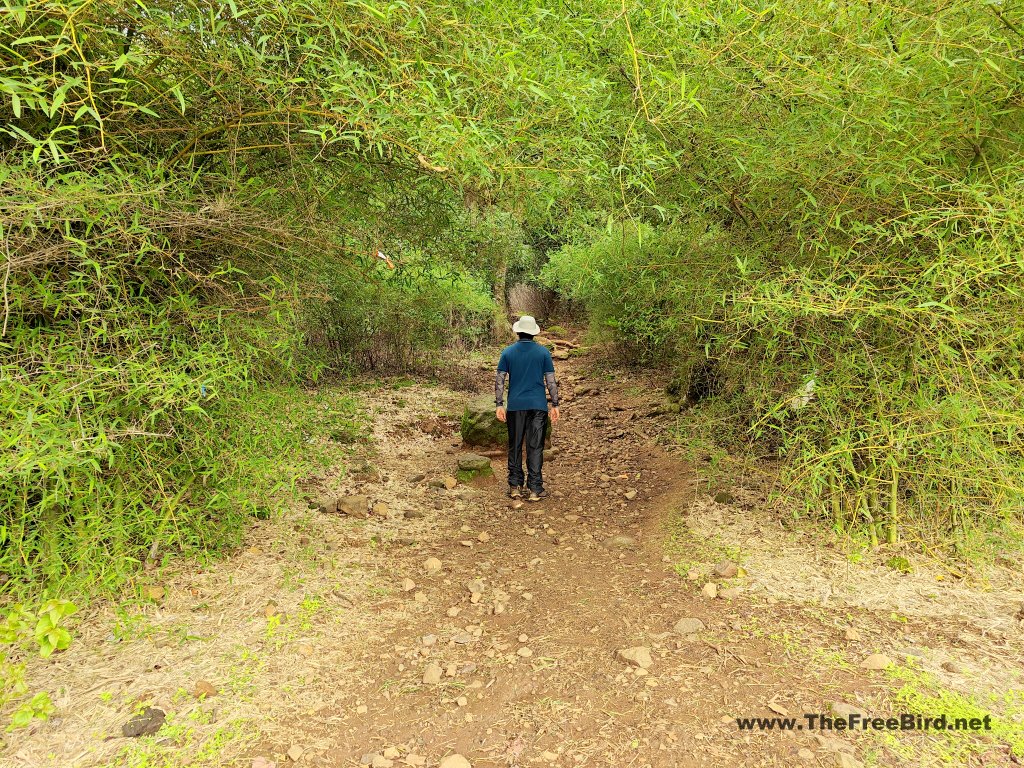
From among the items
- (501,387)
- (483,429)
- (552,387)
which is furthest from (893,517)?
(483,429)

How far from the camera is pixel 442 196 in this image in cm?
311

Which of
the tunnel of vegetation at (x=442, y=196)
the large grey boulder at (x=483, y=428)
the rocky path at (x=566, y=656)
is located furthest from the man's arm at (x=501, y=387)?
the tunnel of vegetation at (x=442, y=196)

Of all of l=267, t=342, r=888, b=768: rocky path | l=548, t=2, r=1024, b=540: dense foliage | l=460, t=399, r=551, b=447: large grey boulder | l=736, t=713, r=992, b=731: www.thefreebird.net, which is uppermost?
l=548, t=2, r=1024, b=540: dense foliage

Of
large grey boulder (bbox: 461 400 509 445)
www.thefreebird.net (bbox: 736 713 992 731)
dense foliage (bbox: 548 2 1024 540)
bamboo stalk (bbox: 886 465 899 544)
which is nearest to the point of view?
www.thefreebird.net (bbox: 736 713 992 731)

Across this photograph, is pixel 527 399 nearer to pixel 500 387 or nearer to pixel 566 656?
pixel 500 387

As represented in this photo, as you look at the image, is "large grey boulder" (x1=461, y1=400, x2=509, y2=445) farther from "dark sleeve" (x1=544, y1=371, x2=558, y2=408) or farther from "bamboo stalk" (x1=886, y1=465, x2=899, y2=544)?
"bamboo stalk" (x1=886, y1=465, x2=899, y2=544)

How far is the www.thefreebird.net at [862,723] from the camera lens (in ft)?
5.98

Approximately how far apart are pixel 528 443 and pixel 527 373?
0.56 m

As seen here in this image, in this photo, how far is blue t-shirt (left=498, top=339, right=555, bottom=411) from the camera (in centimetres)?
404

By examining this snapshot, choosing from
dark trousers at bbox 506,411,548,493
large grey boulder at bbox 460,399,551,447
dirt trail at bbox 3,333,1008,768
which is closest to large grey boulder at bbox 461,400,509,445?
large grey boulder at bbox 460,399,551,447

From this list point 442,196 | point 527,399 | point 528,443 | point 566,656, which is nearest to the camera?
point 566,656

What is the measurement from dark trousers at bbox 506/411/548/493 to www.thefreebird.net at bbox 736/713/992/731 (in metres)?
2.40

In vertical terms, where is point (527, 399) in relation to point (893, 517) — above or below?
above

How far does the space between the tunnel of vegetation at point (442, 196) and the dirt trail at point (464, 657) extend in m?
0.40
